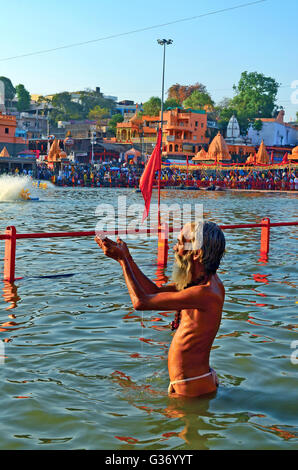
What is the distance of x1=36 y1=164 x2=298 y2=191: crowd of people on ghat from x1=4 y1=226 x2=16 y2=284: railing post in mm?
39785

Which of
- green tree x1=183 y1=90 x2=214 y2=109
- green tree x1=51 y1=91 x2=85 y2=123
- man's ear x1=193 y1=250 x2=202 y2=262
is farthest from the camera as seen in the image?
green tree x1=51 y1=91 x2=85 y2=123

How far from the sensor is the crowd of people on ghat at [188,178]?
49500mm

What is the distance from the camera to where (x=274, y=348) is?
5418mm

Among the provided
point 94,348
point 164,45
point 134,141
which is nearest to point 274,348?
point 94,348

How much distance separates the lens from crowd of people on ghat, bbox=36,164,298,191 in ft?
162

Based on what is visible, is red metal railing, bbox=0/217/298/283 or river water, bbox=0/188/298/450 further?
red metal railing, bbox=0/217/298/283

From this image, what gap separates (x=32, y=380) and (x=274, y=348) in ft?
8.11

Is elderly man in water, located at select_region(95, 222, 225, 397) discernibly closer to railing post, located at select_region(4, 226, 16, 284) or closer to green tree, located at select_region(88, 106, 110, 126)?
railing post, located at select_region(4, 226, 16, 284)

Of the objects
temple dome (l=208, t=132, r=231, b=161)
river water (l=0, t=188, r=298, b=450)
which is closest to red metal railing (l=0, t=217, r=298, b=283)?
river water (l=0, t=188, r=298, b=450)

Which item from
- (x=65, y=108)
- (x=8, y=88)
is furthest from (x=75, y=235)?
(x=8, y=88)

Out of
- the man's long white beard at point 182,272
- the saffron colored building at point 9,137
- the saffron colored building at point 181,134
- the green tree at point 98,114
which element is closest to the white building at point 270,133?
the saffron colored building at point 181,134

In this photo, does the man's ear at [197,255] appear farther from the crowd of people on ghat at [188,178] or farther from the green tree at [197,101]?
the green tree at [197,101]

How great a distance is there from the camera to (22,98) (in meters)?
113

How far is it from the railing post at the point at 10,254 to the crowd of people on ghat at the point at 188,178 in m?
39.8
